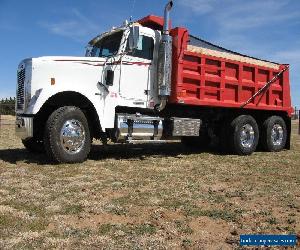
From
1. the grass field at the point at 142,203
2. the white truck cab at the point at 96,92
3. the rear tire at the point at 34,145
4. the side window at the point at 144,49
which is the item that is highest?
the side window at the point at 144,49

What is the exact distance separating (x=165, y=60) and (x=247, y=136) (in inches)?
129

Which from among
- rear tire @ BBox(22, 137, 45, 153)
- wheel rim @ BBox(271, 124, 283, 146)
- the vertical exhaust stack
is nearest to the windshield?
the vertical exhaust stack

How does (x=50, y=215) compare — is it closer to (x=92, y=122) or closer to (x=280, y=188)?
(x=280, y=188)

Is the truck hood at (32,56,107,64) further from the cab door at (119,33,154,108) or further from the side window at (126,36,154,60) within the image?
the side window at (126,36,154,60)

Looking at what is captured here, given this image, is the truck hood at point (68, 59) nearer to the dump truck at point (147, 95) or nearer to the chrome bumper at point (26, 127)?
the dump truck at point (147, 95)

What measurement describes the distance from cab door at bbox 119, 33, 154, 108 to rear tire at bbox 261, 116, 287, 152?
4009mm

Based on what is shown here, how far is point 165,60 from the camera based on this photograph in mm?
9703

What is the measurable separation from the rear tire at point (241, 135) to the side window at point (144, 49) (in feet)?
9.58

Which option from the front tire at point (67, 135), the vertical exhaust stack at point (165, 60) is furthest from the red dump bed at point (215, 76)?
the front tire at point (67, 135)

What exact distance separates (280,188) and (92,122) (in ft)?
13.6

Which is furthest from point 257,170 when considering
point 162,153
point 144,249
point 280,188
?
point 144,249

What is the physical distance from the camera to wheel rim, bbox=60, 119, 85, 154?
27.5ft

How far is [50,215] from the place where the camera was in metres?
4.88

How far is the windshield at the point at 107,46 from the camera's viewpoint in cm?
963
